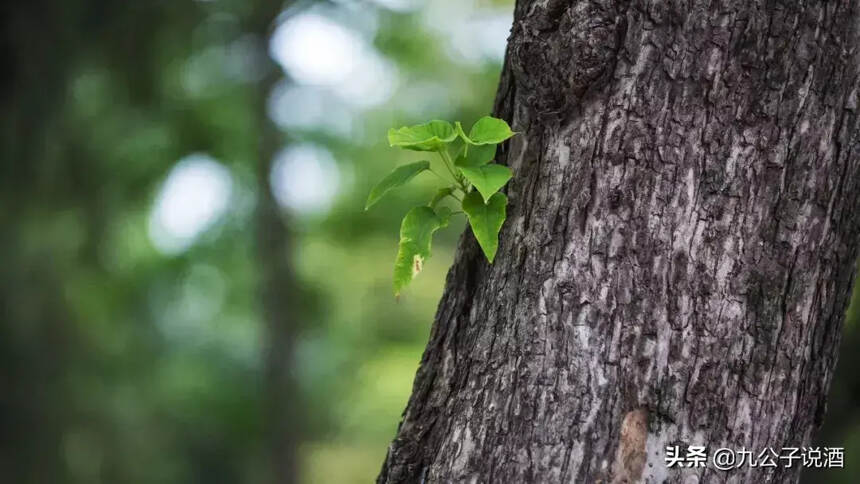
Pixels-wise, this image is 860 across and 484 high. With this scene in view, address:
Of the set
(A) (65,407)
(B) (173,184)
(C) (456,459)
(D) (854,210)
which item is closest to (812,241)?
(D) (854,210)

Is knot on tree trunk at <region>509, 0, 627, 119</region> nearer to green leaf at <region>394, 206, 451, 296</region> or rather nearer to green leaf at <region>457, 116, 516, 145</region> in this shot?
green leaf at <region>457, 116, 516, 145</region>

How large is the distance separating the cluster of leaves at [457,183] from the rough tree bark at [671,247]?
72mm

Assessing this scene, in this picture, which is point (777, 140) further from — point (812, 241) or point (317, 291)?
point (317, 291)

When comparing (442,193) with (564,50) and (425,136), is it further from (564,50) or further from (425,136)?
(564,50)

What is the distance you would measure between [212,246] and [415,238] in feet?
33.0

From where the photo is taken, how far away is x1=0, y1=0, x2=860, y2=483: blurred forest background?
5.77m

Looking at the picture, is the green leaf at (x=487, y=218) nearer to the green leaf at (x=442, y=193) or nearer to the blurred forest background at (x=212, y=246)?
the green leaf at (x=442, y=193)

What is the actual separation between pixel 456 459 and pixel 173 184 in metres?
8.28

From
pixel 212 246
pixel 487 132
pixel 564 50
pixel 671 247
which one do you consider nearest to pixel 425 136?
pixel 487 132

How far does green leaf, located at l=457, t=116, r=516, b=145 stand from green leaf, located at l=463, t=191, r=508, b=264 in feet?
0.32

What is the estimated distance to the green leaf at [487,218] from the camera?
1.44m

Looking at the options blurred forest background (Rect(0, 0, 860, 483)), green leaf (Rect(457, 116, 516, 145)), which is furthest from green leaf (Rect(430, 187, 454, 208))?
blurred forest background (Rect(0, 0, 860, 483))

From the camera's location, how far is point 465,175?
142 cm

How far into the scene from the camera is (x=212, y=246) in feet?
36.7
